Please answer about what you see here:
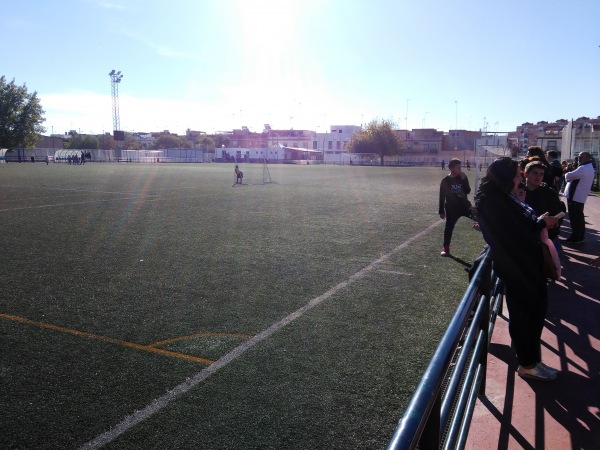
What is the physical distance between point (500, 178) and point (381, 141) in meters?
97.9

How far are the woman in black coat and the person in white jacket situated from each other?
717 centimetres

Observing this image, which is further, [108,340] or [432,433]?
[108,340]

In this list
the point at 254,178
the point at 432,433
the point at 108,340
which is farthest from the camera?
the point at 254,178

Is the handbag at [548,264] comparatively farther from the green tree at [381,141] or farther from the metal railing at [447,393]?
the green tree at [381,141]

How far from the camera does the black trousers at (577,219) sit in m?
9.94

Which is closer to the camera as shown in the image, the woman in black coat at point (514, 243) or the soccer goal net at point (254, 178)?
the woman in black coat at point (514, 243)

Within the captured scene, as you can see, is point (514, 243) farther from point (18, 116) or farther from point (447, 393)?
point (18, 116)

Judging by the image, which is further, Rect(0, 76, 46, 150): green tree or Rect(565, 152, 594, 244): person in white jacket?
Rect(0, 76, 46, 150): green tree

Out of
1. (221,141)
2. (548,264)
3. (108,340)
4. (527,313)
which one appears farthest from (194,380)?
(221,141)

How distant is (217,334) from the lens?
16.4 ft

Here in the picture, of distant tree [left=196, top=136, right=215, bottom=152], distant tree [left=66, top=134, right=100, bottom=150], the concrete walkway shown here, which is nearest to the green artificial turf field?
the concrete walkway

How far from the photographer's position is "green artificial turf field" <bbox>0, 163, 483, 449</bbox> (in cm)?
333

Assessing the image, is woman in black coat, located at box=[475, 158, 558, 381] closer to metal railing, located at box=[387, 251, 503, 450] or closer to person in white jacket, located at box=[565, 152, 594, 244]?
metal railing, located at box=[387, 251, 503, 450]

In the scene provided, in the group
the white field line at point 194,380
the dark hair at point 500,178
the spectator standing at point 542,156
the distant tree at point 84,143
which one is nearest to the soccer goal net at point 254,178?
the spectator standing at point 542,156
